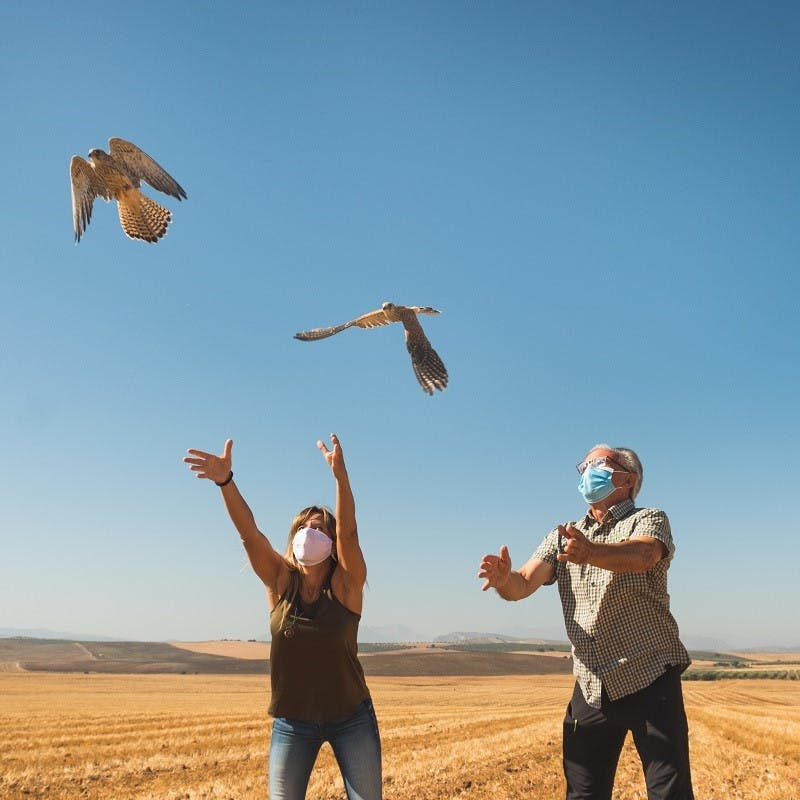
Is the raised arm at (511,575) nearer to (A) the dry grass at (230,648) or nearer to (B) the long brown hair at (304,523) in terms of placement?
(B) the long brown hair at (304,523)

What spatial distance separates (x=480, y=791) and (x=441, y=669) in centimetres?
6735

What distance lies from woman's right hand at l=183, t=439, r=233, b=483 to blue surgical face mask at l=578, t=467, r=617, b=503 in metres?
1.90

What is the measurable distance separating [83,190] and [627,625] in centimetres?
1078

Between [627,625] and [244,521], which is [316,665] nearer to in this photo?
[244,521]

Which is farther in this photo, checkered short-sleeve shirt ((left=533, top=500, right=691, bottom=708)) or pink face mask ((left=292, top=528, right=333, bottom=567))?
pink face mask ((left=292, top=528, right=333, bottom=567))

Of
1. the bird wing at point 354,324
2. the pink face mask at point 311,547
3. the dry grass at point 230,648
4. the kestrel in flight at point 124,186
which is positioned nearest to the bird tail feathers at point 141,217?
the kestrel in flight at point 124,186

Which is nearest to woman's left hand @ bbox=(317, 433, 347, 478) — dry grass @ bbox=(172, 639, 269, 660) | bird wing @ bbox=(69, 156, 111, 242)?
bird wing @ bbox=(69, 156, 111, 242)

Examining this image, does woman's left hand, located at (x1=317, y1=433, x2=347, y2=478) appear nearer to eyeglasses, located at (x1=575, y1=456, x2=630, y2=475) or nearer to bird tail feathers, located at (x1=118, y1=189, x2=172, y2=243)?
eyeglasses, located at (x1=575, y1=456, x2=630, y2=475)

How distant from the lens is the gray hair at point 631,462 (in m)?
4.11

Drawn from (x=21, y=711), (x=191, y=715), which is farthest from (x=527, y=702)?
(x=21, y=711)

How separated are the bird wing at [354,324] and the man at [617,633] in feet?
25.3

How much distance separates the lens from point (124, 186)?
1159 centimetres

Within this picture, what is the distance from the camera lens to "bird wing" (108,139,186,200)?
11.2 meters

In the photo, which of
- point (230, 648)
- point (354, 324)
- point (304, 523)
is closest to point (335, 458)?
point (304, 523)
